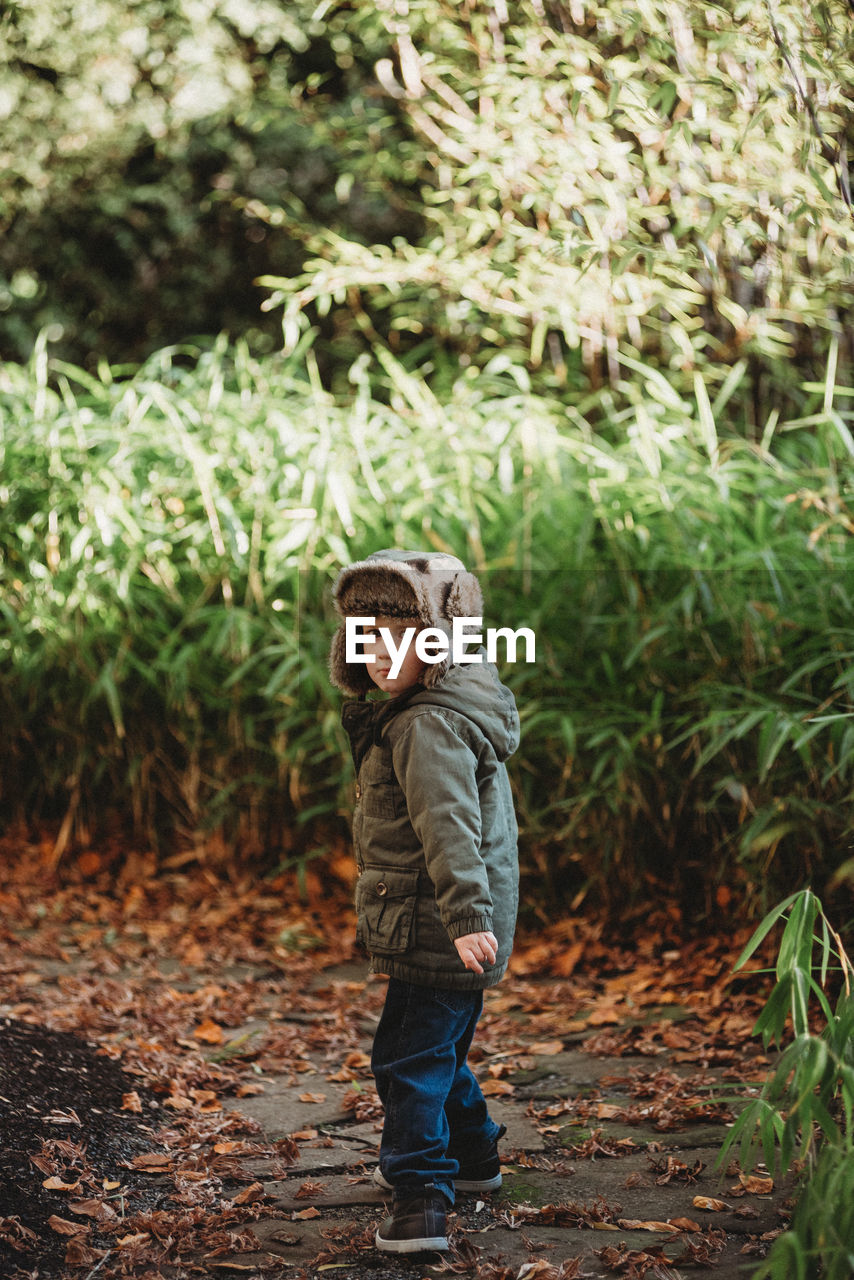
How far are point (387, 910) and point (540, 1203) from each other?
0.64 metres

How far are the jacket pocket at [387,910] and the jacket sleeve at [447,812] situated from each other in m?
0.09

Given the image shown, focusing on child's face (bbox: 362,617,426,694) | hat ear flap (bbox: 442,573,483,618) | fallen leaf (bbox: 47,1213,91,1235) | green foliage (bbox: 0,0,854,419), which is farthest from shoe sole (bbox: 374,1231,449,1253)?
green foliage (bbox: 0,0,854,419)

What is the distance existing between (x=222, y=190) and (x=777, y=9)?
5.43 meters

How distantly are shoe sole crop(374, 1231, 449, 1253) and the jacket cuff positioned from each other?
0.51 meters

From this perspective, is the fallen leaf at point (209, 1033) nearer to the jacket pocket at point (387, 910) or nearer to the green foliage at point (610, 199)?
the jacket pocket at point (387, 910)

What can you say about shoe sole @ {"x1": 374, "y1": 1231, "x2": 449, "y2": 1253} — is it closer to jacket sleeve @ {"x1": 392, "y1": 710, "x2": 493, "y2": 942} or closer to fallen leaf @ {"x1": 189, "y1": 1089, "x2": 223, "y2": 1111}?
jacket sleeve @ {"x1": 392, "y1": 710, "x2": 493, "y2": 942}

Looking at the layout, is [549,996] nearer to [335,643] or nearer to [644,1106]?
[644,1106]

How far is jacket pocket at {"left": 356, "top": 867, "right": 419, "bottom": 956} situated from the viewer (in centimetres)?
206

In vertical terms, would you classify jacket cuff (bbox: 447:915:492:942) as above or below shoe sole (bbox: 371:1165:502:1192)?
above

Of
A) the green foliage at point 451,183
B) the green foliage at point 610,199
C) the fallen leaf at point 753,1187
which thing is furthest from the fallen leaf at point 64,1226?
the green foliage at point 610,199

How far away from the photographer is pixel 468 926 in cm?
194

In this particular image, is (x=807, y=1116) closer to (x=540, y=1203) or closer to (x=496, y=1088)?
(x=540, y=1203)

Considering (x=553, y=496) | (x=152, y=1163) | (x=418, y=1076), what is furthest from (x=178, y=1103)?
(x=553, y=496)

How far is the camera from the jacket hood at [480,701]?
2102 millimetres
